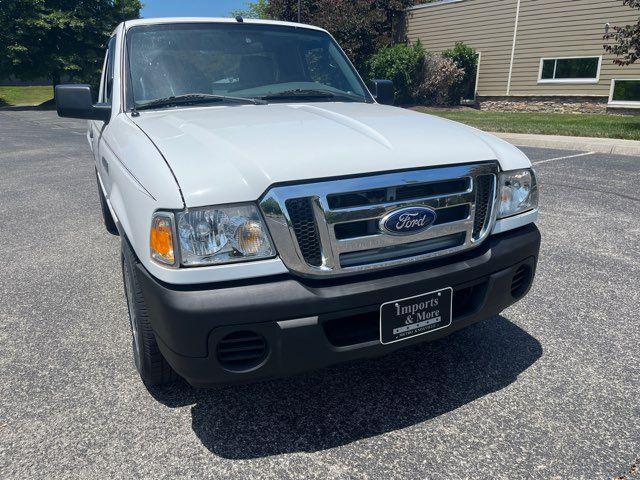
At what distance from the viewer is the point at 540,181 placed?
285 inches

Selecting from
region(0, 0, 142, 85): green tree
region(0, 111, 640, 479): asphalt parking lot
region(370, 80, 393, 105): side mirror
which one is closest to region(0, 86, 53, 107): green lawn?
region(0, 0, 142, 85): green tree

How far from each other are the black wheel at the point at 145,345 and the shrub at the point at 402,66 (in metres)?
20.7

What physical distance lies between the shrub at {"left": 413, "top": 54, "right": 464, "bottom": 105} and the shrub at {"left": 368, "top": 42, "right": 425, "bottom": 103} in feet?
0.82

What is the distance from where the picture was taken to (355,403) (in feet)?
7.95

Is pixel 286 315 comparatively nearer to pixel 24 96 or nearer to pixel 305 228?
pixel 305 228

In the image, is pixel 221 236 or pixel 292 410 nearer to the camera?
pixel 221 236

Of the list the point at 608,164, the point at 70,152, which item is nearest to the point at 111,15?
the point at 70,152

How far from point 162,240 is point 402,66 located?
21.7m

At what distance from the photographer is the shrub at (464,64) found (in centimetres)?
2105

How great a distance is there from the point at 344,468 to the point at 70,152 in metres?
11.1

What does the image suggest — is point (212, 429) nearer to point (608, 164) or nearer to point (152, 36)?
point (152, 36)

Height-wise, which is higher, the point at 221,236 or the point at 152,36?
the point at 152,36

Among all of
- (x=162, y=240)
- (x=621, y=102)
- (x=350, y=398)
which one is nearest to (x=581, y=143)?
(x=621, y=102)

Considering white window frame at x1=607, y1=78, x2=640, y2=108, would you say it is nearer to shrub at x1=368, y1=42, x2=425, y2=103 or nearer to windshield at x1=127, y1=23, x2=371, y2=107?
shrub at x1=368, y1=42, x2=425, y2=103
